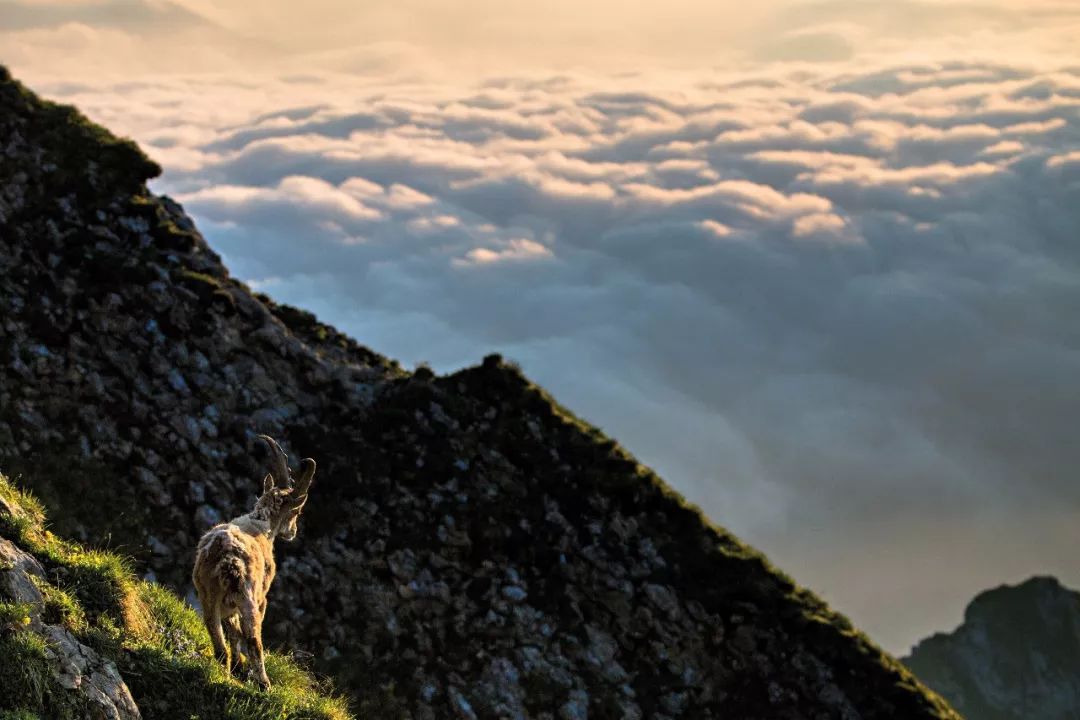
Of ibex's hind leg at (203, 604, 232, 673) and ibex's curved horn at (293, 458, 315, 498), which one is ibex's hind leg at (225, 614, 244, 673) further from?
ibex's curved horn at (293, 458, 315, 498)

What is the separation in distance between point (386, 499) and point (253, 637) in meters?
20.9

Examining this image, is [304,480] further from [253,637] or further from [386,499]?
[386,499]

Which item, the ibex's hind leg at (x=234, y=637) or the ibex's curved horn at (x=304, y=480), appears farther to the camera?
the ibex's curved horn at (x=304, y=480)

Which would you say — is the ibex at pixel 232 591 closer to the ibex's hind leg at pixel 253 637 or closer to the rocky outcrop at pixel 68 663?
the ibex's hind leg at pixel 253 637

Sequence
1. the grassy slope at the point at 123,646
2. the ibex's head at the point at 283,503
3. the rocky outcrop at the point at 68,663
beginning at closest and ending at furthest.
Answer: the grassy slope at the point at 123,646
the rocky outcrop at the point at 68,663
the ibex's head at the point at 283,503

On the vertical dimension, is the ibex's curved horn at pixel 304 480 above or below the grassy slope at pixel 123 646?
above

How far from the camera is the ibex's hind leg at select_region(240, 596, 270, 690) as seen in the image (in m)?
17.9

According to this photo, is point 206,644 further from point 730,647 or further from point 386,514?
point 730,647

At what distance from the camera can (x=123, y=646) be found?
16672mm

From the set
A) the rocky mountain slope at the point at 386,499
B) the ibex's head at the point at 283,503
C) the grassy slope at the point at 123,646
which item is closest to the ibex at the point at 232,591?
the grassy slope at the point at 123,646

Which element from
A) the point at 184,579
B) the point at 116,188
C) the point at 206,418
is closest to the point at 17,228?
the point at 116,188

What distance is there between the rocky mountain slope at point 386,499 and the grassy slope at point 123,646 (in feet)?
45.9

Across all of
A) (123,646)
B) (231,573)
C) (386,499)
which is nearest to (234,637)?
(231,573)

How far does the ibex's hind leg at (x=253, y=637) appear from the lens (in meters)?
17.9
